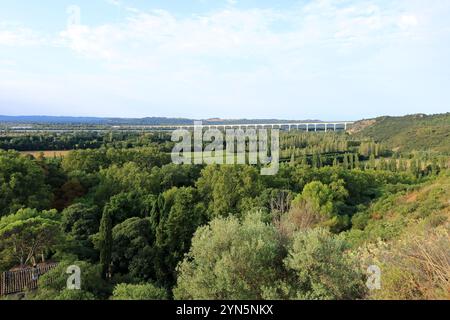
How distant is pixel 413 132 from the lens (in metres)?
89.2

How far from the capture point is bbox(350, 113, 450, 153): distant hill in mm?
77750

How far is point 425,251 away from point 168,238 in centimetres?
1382

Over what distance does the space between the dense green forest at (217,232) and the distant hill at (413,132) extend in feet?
126

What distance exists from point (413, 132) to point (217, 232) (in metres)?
91.8

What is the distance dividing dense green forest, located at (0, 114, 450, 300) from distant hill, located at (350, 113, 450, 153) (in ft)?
126

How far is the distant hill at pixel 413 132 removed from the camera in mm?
77750
